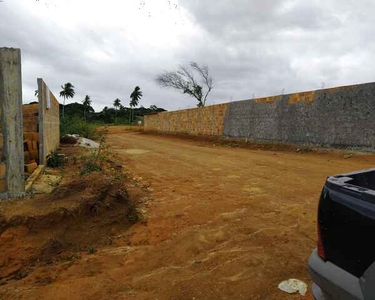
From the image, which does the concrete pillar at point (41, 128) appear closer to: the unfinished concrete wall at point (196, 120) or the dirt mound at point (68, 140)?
the dirt mound at point (68, 140)

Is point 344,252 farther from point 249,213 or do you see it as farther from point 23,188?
point 23,188

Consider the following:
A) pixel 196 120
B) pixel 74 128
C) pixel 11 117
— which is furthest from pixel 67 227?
pixel 196 120

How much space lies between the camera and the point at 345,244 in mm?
1456

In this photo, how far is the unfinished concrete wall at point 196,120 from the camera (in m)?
18.0

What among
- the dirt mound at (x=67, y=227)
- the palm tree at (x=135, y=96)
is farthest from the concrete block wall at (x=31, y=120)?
the palm tree at (x=135, y=96)

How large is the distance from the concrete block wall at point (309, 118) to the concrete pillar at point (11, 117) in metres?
9.50

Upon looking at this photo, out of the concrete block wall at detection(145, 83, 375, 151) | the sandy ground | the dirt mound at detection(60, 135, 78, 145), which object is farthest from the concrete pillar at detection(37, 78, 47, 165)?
the concrete block wall at detection(145, 83, 375, 151)

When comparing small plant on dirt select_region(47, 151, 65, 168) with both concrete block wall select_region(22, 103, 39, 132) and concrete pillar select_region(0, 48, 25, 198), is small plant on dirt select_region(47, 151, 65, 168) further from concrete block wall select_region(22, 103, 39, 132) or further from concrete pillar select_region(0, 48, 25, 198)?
concrete pillar select_region(0, 48, 25, 198)

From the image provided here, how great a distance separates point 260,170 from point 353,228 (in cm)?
602

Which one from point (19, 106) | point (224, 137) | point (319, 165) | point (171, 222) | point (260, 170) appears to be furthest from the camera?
point (224, 137)

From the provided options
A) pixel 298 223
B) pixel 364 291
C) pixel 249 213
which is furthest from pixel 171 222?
pixel 364 291

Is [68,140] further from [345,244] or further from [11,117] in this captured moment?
[345,244]

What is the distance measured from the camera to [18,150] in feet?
15.0

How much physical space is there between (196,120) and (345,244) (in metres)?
19.6
